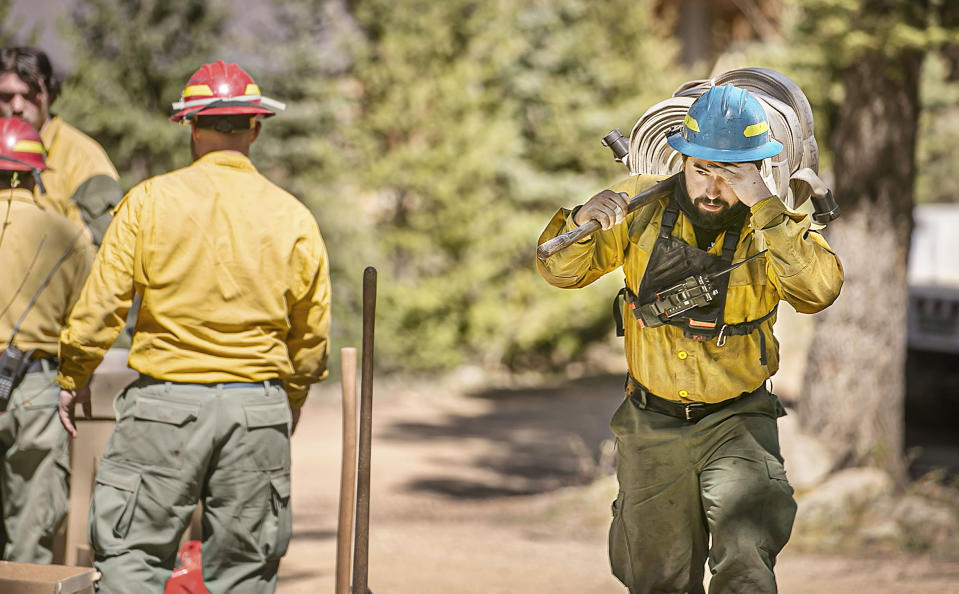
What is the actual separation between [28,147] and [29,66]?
0.91 meters

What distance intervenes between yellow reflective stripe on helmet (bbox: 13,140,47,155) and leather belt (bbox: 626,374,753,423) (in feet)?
8.40

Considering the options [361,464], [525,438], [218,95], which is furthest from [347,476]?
[525,438]

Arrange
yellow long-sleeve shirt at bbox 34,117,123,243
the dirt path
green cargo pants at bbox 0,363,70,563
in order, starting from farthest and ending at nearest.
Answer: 1. the dirt path
2. yellow long-sleeve shirt at bbox 34,117,123,243
3. green cargo pants at bbox 0,363,70,563

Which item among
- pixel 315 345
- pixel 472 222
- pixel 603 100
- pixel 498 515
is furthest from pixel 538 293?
pixel 315 345

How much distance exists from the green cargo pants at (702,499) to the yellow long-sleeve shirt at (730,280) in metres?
0.12

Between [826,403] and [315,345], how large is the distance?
520cm

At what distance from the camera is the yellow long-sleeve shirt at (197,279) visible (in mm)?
3689

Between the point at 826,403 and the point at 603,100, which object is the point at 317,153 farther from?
the point at 826,403

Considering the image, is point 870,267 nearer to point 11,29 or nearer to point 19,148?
point 19,148

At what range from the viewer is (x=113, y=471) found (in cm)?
367

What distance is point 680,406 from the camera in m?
3.54

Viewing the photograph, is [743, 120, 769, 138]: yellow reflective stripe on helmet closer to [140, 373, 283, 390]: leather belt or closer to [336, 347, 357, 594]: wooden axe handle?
[336, 347, 357, 594]: wooden axe handle

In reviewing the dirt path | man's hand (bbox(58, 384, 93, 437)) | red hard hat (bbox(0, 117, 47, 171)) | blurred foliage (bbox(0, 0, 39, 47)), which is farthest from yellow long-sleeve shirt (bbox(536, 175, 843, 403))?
blurred foliage (bbox(0, 0, 39, 47))

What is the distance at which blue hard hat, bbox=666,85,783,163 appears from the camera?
10.6 feet
